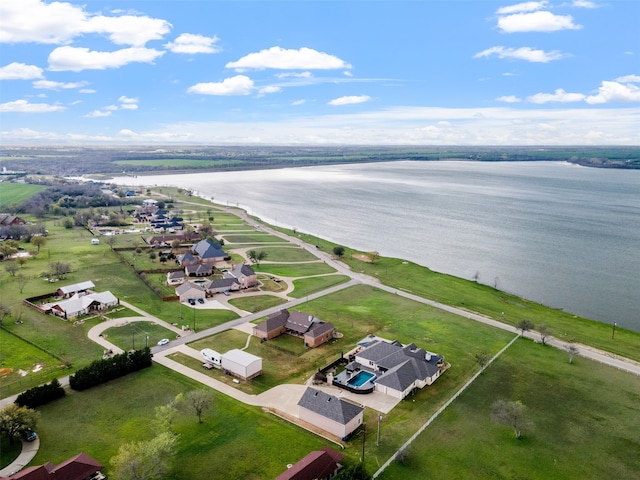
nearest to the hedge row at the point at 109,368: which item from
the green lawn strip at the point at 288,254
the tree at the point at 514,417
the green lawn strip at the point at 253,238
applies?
the tree at the point at 514,417

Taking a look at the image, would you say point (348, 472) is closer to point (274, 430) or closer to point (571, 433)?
point (274, 430)

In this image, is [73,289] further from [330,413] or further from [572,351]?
[572,351]

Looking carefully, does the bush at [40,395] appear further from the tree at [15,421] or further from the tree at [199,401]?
the tree at [199,401]

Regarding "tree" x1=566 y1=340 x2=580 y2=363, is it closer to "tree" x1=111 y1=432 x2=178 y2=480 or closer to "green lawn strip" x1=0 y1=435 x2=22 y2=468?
"tree" x1=111 y1=432 x2=178 y2=480

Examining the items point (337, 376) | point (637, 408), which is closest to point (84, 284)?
point (337, 376)

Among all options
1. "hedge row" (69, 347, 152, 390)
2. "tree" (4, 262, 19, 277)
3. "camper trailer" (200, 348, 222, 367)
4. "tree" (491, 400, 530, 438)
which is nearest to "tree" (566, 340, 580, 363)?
"tree" (491, 400, 530, 438)

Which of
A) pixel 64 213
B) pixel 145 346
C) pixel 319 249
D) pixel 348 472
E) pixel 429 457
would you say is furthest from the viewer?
pixel 64 213
